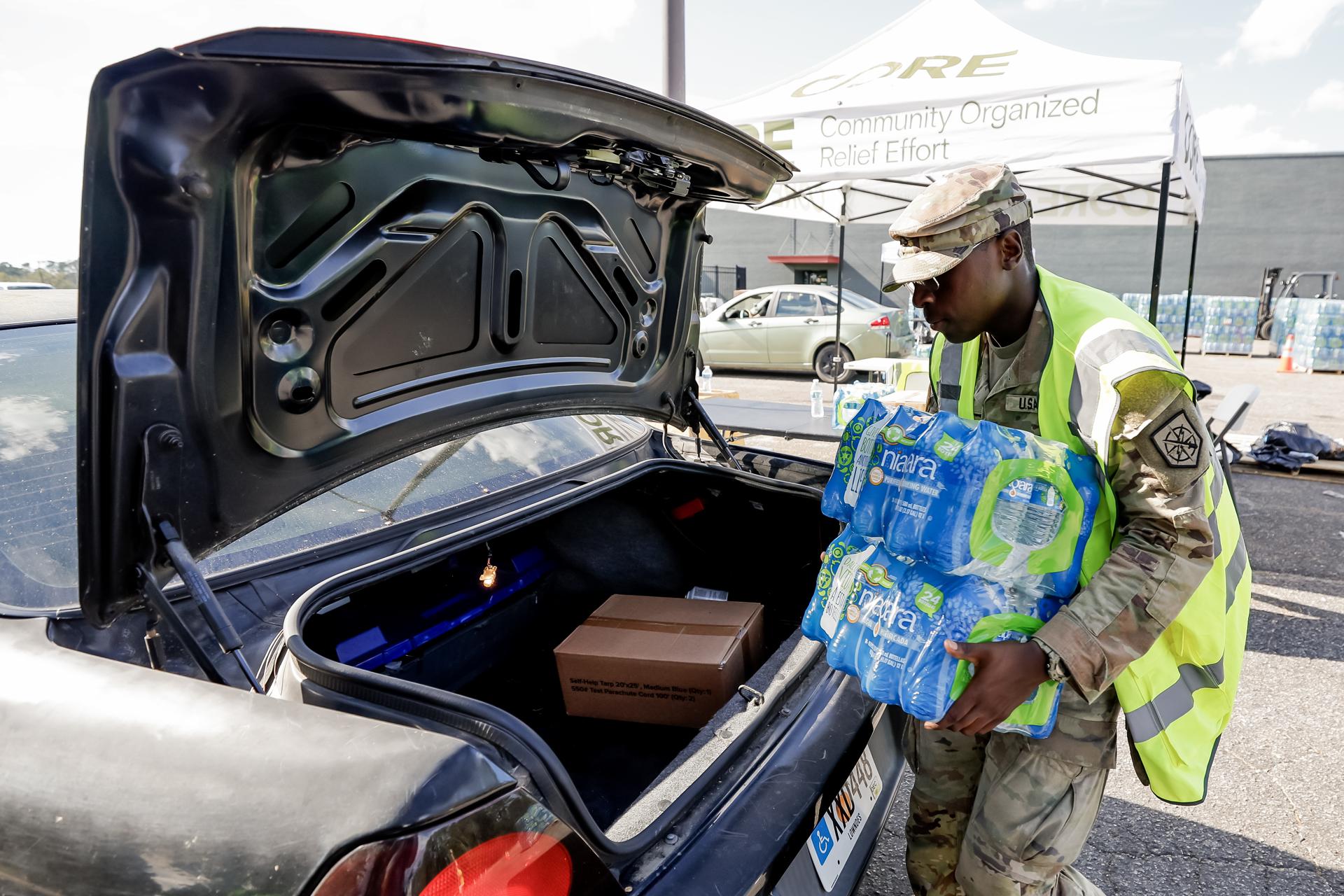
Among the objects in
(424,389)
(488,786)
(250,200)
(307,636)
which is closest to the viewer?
(488,786)

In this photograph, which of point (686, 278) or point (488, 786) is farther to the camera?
point (686, 278)

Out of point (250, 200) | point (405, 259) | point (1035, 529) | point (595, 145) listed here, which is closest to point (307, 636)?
point (405, 259)

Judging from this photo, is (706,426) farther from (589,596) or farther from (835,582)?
(835,582)

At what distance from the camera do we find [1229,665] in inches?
54.6

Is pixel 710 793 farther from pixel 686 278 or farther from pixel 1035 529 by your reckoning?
pixel 686 278

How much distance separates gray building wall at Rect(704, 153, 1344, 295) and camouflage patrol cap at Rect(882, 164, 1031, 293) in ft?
65.1

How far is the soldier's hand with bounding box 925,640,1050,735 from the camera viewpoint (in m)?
1.24

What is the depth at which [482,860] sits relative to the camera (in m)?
0.86

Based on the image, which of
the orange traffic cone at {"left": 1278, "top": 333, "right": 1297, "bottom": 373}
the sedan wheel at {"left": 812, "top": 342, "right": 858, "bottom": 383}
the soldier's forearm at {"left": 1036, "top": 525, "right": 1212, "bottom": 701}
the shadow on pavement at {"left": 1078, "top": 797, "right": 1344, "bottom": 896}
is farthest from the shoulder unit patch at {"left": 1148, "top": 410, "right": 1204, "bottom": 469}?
the orange traffic cone at {"left": 1278, "top": 333, "right": 1297, "bottom": 373}

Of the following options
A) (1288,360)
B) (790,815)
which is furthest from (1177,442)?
(1288,360)

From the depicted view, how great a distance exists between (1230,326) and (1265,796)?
15.8 m

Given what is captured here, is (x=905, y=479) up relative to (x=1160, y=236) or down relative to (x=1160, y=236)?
down

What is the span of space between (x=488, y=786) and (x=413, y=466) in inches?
54.5

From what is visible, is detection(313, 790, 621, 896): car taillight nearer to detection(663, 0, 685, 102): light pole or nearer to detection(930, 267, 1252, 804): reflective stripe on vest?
detection(930, 267, 1252, 804): reflective stripe on vest
